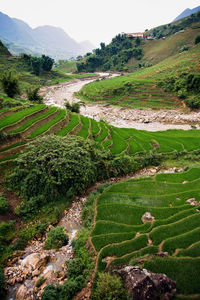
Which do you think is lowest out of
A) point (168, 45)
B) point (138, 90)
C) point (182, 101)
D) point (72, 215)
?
point (72, 215)

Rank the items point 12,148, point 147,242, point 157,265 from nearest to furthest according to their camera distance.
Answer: point 157,265 < point 147,242 < point 12,148

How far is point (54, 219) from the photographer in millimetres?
11914

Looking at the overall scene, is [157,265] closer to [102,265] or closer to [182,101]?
[102,265]

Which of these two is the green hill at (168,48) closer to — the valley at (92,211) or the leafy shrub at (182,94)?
the leafy shrub at (182,94)

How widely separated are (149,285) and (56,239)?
6.42 metres

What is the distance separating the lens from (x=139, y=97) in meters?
45.9

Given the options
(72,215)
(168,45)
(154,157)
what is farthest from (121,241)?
(168,45)

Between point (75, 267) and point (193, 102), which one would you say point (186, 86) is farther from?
point (75, 267)

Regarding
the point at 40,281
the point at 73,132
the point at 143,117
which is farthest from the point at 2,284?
the point at 143,117

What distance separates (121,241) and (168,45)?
314 ft

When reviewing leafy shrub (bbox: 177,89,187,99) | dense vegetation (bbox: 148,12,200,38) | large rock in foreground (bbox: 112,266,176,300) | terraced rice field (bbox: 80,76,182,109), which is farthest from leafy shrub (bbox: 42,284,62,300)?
Result: dense vegetation (bbox: 148,12,200,38)

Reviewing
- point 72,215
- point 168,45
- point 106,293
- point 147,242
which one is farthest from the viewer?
point 168,45

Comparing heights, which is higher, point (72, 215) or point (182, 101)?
point (182, 101)

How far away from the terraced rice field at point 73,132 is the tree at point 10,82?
7.85 m
